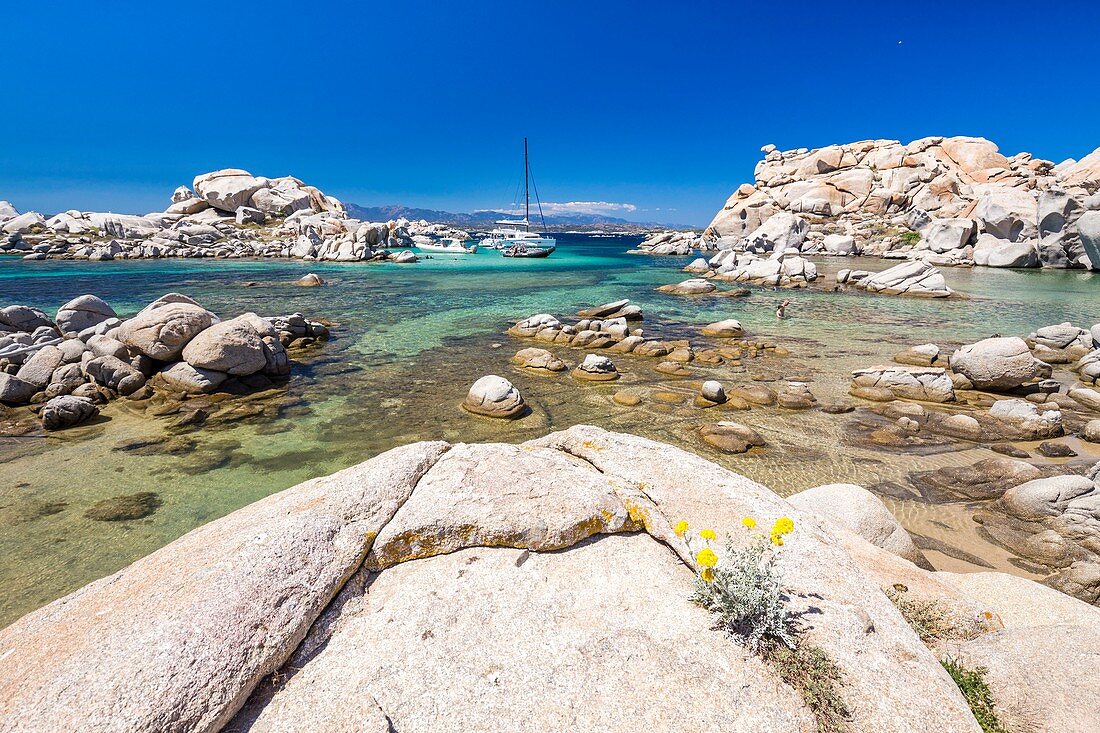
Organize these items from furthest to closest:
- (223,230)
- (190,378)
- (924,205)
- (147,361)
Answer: (223,230) < (924,205) < (147,361) < (190,378)

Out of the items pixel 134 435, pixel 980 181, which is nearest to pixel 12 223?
pixel 134 435

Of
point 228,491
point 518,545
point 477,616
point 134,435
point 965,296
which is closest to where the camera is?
point 477,616

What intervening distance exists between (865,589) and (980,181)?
10819 cm

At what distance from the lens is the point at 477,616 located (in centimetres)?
334

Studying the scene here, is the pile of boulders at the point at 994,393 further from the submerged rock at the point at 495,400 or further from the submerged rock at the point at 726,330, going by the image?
the submerged rock at the point at 495,400

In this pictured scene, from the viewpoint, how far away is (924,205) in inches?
3007

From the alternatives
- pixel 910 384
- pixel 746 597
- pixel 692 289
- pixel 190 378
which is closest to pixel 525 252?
pixel 692 289

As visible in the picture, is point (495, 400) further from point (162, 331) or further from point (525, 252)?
point (525, 252)

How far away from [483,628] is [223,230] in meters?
103

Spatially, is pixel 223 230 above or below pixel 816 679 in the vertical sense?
above

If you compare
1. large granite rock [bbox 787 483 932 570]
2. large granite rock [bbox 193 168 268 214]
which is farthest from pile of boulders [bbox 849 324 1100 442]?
large granite rock [bbox 193 168 268 214]

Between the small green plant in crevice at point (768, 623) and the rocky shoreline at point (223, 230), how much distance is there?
223 ft

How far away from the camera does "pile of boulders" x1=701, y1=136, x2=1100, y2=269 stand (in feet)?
175

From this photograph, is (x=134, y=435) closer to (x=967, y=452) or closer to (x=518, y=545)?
(x=518, y=545)
